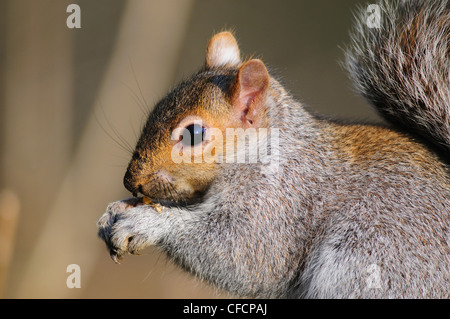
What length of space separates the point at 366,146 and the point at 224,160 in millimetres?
555

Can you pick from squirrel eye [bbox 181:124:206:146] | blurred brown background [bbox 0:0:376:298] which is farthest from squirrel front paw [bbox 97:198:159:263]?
squirrel eye [bbox 181:124:206:146]

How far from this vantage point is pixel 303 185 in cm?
217

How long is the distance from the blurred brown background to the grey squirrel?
0.67ft

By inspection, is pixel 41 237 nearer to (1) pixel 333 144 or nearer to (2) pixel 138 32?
(2) pixel 138 32

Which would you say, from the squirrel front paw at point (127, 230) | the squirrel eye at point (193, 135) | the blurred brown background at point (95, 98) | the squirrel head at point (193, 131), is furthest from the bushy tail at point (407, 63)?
the squirrel front paw at point (127, 230)

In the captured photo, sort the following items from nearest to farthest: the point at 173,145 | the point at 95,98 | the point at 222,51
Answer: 1. the point at 173,145
2. the point at 222,51
3. the point at 95,98

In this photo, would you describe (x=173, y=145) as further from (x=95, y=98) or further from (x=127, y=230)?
(x=95, y=98)

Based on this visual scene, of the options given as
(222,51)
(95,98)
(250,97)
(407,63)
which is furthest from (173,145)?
(95,98)

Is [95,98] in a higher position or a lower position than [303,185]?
lower

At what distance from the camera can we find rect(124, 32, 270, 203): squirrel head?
1.98 m

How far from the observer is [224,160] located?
2045 mm

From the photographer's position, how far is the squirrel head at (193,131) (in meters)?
1.98

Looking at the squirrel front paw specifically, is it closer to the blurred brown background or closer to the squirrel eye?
the blurred brown background

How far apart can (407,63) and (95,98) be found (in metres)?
2.73
